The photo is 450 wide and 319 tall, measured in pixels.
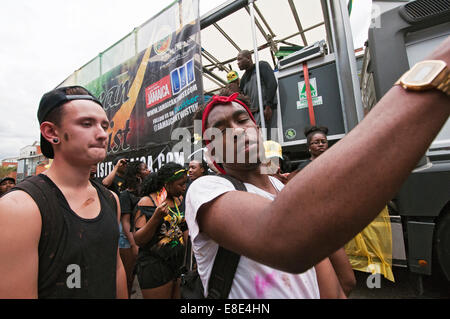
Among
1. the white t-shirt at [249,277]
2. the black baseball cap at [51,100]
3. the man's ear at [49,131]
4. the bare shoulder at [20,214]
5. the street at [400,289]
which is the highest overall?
the black baseball cap at [51,100]

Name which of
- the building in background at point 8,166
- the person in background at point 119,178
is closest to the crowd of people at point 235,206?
the person in background at point 119,178

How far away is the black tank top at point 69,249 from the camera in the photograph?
3.37ft

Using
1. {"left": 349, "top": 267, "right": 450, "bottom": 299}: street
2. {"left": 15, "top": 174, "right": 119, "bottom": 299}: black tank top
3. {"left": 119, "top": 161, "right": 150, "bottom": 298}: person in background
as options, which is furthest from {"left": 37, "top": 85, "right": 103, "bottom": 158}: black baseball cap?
{"left": 349, "top": 267, "right": 450, "bottom": 299}: street

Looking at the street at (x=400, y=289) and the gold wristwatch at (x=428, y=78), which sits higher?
the gold wristwatch at (x=428, y=78)

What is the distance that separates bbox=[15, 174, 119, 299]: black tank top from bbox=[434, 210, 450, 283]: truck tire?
3039 millimetres

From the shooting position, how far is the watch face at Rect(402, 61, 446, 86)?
1.38ft

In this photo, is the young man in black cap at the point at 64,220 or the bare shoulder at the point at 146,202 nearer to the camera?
the young man in black cap at the point at 64,220

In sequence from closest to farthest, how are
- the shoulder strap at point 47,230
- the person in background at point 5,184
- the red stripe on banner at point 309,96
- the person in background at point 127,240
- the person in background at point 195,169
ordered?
the shoulder strap at point 47,230 < the person in background at point 127,240 < the red stripe on banner at point 309,96 < the person in background at point 195,169 < the person in background at point 5,184

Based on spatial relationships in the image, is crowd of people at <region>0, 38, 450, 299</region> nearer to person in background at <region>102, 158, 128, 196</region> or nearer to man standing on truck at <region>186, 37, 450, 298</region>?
man standing on truck at <region>186, 37, 450, 298</region>

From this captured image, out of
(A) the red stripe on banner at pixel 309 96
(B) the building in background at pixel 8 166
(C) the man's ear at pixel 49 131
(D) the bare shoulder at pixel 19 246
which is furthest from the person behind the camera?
(B) the building in background at pixel 8 166

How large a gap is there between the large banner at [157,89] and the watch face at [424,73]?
140 inches

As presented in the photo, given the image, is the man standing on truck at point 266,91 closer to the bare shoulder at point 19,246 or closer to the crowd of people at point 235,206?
the crowd of people at point 235,206
